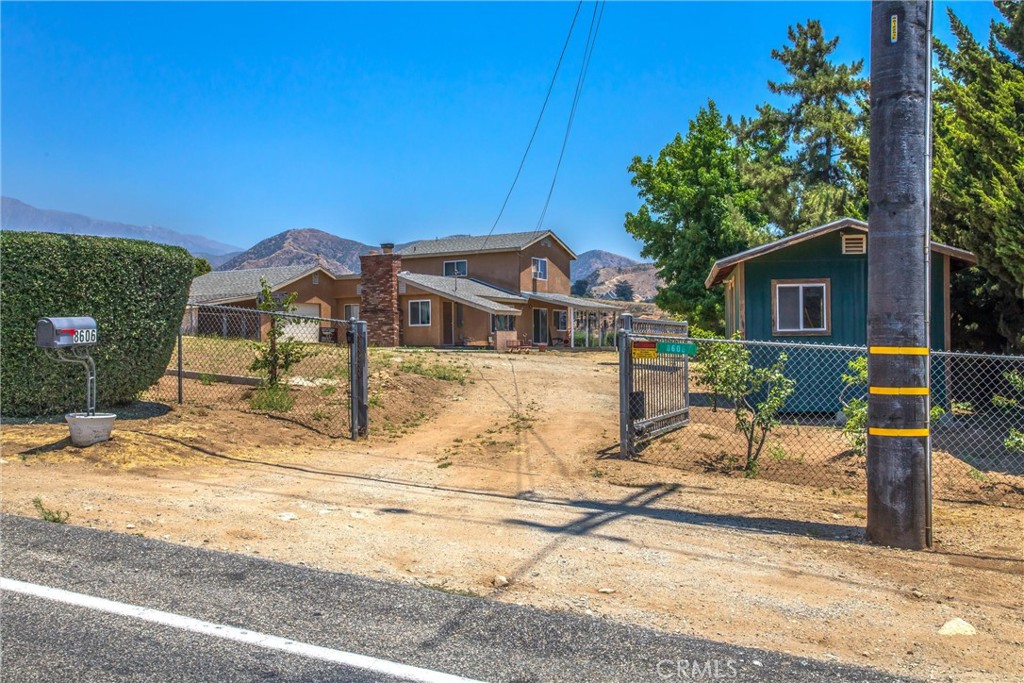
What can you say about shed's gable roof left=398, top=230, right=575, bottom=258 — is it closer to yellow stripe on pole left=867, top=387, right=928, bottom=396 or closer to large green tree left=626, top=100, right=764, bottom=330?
large green tree left=626, top=100, right=764, bottom=330

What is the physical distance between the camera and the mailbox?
829cm

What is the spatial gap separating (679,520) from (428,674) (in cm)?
367

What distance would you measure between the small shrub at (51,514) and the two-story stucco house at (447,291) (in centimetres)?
2694

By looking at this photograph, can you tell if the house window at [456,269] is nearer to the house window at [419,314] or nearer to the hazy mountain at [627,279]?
the house window at [419,314]

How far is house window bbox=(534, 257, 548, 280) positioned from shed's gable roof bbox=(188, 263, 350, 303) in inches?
429

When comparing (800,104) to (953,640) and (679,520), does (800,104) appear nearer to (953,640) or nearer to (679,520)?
(679,520)

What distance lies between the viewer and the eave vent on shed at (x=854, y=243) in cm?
1365

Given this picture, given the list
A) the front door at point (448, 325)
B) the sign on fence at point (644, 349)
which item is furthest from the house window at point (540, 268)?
the sign on fence at point (644, 349)

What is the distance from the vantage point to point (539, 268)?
4384 centimetres

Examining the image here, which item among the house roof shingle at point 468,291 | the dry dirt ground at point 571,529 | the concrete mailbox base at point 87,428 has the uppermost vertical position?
the house roof shingle at point 468,291

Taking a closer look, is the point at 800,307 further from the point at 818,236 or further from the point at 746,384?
the point at 746,384

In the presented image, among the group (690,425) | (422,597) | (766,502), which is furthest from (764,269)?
(422,597)

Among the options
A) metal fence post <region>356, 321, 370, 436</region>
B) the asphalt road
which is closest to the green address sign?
metal fence post <region>356, 321, 370, 436</region>

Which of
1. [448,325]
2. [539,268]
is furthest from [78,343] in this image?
[539,268]
